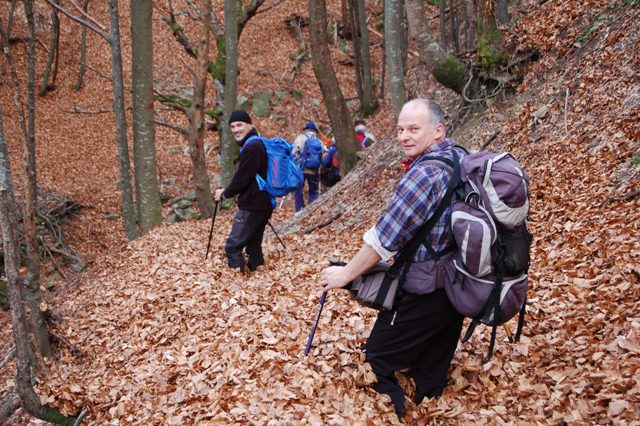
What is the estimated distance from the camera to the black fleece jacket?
694cm

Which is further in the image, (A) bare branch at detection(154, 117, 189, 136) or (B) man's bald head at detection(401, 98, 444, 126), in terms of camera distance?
(A) bare branch at detection(154, 117, 189, 136)

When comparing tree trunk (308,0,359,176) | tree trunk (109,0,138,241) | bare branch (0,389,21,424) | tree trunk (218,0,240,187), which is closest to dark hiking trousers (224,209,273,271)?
bare branch (0,389,21,424)

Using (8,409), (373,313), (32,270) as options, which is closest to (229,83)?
(32,270)

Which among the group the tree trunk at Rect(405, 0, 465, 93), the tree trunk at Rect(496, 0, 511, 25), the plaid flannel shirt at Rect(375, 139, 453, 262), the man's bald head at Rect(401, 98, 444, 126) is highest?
the tree trunk at Rect(496, 0, 511, 25)

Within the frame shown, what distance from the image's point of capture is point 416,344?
344cm

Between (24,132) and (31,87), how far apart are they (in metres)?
5.32

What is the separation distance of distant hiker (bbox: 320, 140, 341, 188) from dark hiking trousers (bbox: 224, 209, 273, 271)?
18.9 feet

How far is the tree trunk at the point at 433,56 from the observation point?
955 centimetres

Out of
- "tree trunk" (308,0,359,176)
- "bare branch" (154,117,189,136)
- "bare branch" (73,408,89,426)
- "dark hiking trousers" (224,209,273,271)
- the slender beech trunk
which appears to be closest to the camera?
"bare branch" (73,408,89,426)

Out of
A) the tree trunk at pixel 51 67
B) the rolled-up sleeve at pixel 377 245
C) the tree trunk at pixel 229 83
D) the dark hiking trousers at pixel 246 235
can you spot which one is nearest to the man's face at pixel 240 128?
the dark hiking trousers at pixel 246 235

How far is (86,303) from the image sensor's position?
7.59 m

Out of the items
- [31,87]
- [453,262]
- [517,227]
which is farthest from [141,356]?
[31,87]

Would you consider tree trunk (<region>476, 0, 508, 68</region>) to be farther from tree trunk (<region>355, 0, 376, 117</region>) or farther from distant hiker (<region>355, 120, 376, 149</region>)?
tree trunk (<region>355, 0, 376, 117</region>)

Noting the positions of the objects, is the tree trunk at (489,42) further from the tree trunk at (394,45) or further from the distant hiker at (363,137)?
the distant hiker at (363,137)
